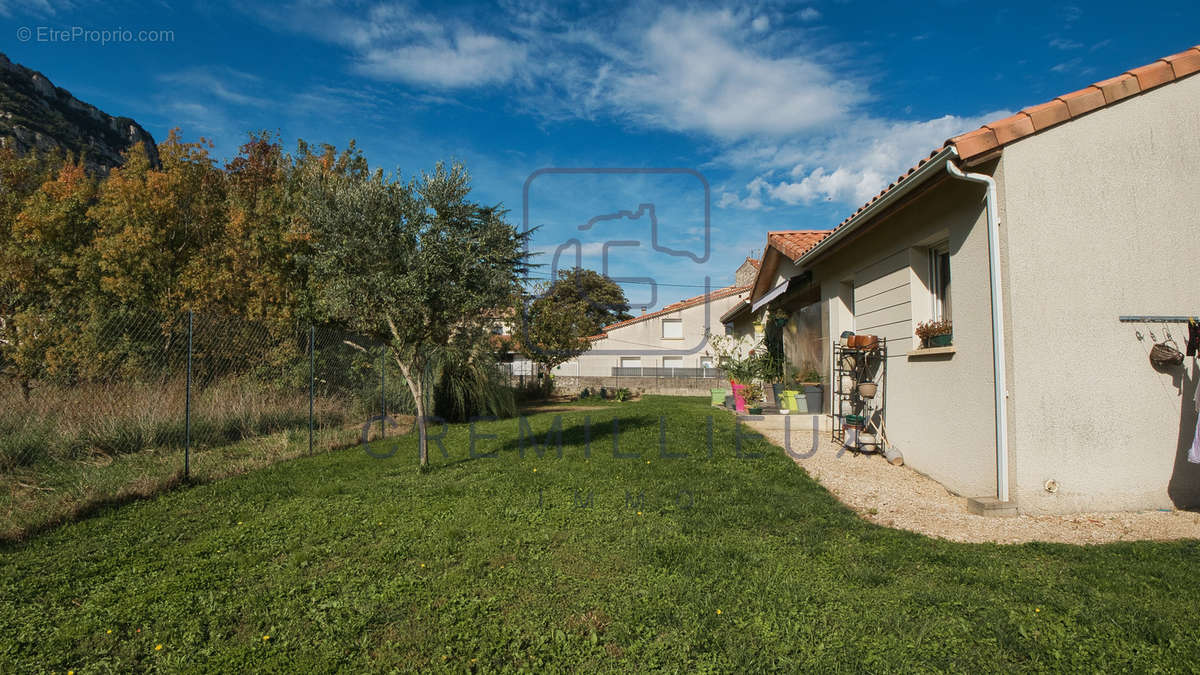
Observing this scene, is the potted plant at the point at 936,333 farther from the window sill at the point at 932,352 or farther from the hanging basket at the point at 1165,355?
the hanging basket at the point at 1165,355

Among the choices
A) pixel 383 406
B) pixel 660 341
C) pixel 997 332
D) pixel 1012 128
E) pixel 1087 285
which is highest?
pixel 1012 128

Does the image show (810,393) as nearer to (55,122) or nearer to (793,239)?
(793,239)

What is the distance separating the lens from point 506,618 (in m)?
3.07

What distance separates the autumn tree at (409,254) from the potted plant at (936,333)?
4.83m

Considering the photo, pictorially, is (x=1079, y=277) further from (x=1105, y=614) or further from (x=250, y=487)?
(x=250, y=487)

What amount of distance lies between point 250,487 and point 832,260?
841 cm

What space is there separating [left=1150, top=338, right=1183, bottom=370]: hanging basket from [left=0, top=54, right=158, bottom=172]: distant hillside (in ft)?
90.8

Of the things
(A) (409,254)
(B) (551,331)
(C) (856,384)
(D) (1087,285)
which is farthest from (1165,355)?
(B) (551,331)

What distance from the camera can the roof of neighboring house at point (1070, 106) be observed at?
15.8ft

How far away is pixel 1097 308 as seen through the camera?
488cm

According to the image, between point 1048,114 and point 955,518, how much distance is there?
3.41 metres

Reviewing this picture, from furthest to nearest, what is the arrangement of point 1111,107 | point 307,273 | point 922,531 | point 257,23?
point 307,273
point 257,23
point 1111,107
point 922,531

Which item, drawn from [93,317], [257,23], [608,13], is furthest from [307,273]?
[608,13]

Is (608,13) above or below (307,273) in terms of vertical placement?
above
